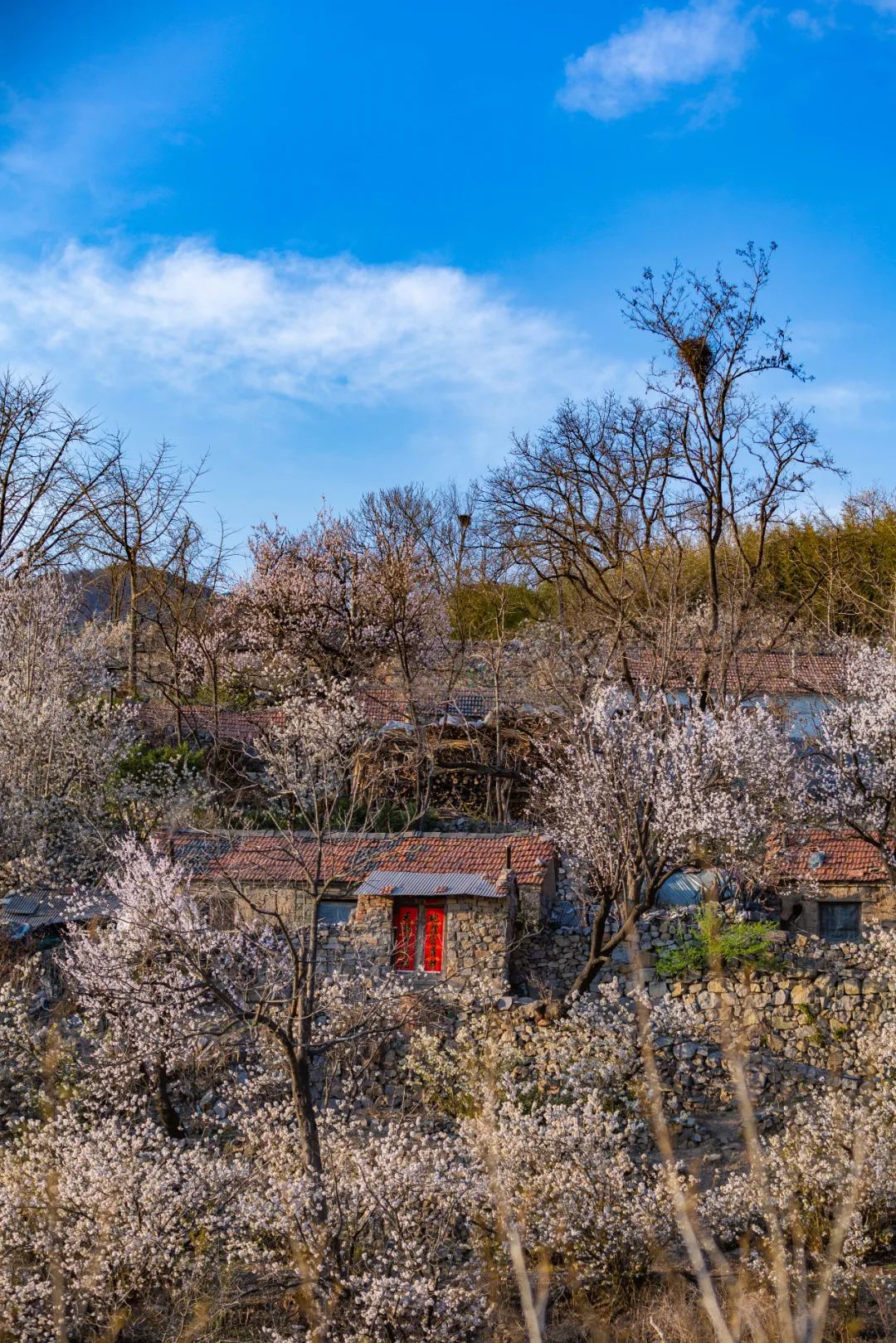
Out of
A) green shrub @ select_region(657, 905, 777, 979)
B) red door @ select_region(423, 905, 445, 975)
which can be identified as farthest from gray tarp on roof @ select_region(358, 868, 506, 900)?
green shrub @ select_region(657, 905, 777, 979)

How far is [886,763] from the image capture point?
59.6ft

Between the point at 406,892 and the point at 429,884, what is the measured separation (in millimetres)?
437

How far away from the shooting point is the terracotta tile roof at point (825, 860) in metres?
18.1

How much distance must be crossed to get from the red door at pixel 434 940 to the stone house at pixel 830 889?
606cm

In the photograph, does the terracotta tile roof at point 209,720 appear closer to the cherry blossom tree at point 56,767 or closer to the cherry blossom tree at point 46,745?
the cherry blossom tree at point 56,767

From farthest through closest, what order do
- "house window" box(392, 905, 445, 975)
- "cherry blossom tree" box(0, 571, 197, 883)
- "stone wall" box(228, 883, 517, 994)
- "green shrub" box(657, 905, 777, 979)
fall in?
"cherry blossom tree" box(0, 571, 197, 883) < "house window" box(392, 905, 445, 975) < "stone wall" box(228, 883, 517, 994) < "green shrub" box(657, 905, 777, 979)

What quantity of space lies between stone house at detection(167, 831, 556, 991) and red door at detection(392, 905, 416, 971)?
1cm

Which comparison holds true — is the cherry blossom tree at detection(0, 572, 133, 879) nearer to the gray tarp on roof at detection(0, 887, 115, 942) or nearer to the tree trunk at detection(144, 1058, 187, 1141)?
the gray tarp on roof at detection(0, 887, 115, 942)

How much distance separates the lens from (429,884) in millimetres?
16719

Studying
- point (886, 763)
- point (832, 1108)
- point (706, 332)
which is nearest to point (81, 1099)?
point (832, 1108)

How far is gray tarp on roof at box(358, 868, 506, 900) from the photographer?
53.9 ft

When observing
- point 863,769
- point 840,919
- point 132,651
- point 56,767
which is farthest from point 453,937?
point 132,651

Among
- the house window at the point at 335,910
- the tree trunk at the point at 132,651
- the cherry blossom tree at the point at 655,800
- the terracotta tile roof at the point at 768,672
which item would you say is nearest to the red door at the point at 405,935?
the house window at the point at 335,910

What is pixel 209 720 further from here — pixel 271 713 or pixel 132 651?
pixel 132 651
